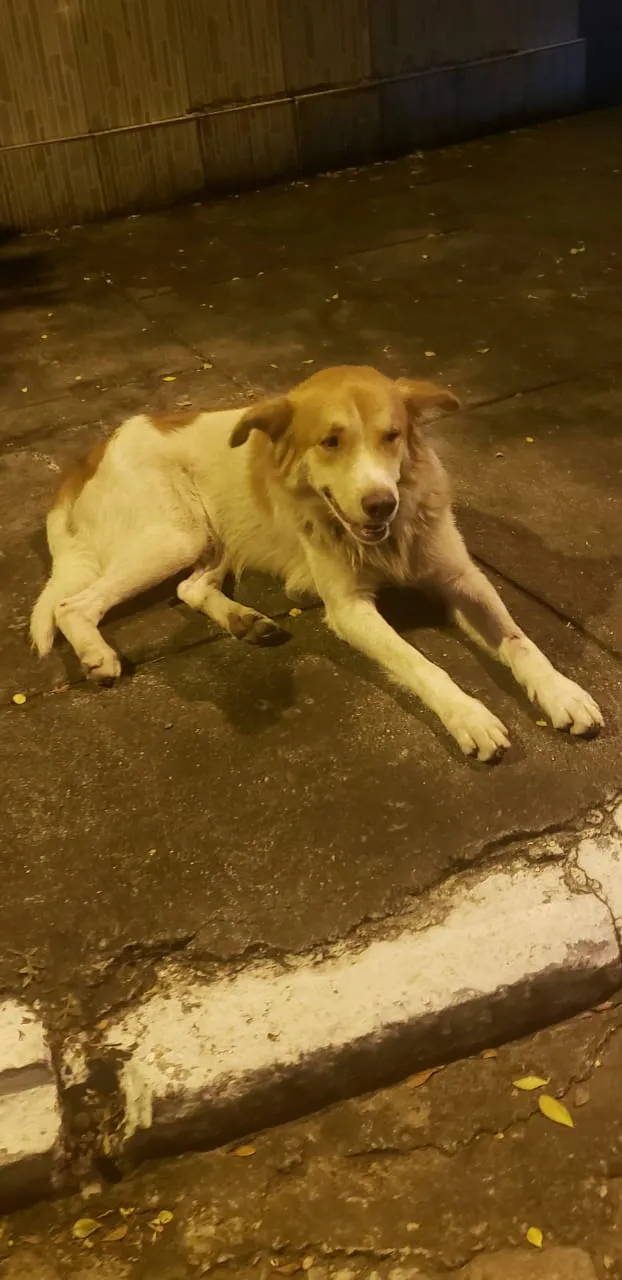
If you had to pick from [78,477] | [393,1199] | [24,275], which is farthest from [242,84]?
[393,1199]

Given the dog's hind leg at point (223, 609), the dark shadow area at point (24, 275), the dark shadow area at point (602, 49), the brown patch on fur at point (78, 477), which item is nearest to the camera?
the dog's hind leg at point (223, 609)

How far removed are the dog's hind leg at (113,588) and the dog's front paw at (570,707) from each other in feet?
4.08

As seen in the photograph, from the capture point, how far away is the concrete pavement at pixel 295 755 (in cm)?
240

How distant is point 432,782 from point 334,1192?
0.99 m

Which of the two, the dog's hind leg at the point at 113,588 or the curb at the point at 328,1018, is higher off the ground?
the dog's hind leg at the point at 113,588

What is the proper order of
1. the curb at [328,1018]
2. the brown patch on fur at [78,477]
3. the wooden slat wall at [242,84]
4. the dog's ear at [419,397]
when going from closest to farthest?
the curb at [328,1018] < the dog's ear at [419,397] < the brown patch on fur at [78,477] < the wooden slat wall at [242,84]

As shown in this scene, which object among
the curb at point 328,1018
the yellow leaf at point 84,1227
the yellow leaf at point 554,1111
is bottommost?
the yellow leaf at point 554,1111

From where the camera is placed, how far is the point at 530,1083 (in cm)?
231

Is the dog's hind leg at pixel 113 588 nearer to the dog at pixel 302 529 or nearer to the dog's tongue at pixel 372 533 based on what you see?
the dog at pixel 302 529

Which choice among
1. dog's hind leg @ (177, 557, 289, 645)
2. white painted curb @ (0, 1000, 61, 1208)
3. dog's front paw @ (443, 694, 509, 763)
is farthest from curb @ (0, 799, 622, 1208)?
dog's hind leg @ (177, 557, 289, 645)

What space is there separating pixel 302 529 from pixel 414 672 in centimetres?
62

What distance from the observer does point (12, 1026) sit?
7.44 feet

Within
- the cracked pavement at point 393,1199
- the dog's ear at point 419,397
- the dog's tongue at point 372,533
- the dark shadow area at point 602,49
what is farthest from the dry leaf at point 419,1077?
the dark shadow area at point 602,49

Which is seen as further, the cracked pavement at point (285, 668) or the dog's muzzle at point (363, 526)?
the dog's muzzle at point (363, 526)
